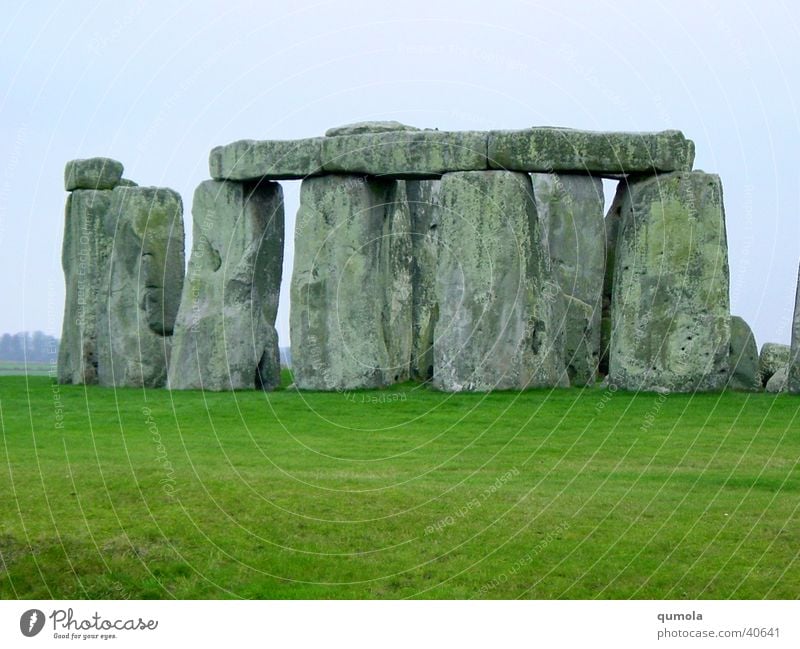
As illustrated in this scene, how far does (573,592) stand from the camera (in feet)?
46.0

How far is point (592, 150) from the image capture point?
2408cm

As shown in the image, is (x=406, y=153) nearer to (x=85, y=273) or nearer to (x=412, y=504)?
(x=85, y=273)

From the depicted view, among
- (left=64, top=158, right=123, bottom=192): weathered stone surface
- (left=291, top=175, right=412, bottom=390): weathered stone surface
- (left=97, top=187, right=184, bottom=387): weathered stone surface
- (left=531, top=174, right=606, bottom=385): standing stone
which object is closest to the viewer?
(left=291, top=175, right=412, bottom=390): weathered stone surface

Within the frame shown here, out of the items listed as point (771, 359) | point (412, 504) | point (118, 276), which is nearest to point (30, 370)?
point (118, 276)

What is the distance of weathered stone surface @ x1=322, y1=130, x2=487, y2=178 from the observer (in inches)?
959

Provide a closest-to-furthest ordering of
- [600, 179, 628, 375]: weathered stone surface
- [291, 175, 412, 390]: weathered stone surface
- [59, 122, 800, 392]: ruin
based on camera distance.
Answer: [59, 122, 800, 392]: ruin
[291, 175, 412, 390]: weathered stone surface
[600, 179, 628, 375]: weathered stone surface

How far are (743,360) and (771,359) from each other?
4.11 ft

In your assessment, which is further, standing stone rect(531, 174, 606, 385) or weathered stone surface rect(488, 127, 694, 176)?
→ standing stone rect(531, 174, 606, 385)

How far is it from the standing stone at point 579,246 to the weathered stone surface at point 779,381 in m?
2.63

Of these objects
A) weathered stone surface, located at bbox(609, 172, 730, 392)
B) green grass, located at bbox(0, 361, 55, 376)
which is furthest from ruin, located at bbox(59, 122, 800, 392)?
green grass, located at bbox(0, 361, 55, 376)

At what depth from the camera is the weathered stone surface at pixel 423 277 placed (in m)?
27.6

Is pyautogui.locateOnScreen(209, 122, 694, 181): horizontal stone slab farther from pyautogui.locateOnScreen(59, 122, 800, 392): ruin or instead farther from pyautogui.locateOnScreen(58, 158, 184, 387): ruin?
pyautogui.locateOnScreen(58, 158, 184, 387): ruin

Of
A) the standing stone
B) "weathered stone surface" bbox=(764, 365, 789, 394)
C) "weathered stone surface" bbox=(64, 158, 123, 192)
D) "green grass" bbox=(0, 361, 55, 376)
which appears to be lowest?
"green grass" bbox=(0, 361, 55, 376)

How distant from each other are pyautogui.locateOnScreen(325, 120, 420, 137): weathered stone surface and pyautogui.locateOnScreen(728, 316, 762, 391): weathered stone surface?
538cm
